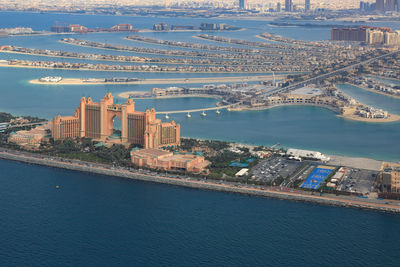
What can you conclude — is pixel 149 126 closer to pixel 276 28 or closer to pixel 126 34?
pixel 126 34

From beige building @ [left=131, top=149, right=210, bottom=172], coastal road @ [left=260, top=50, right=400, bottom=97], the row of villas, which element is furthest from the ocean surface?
beige building @ [left=131, top=149, right=210, bottom=172]

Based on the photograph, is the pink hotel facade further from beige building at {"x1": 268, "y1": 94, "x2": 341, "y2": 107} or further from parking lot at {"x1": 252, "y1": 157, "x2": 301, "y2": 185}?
beige building at {"x1": 268, "y1": 94, "x2": 341, "y2": 107}

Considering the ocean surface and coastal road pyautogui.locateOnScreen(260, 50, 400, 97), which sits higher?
coastal road pyautogui.locateOnScreen(260, 50, 400, 97)

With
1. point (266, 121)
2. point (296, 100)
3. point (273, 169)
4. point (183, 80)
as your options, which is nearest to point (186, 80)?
point (183, 80)

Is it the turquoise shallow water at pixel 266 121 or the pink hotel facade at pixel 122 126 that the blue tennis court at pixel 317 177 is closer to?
the turquoise shallow water at pixel 266 121

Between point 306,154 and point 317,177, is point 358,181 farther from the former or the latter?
point 306,154

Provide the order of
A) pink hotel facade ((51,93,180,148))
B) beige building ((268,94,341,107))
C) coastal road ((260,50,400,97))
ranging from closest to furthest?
pink hotel facade ((51,93,180,148)) → beige building ((268,94,341,107)) → coastal road ((260,50,400,97))
